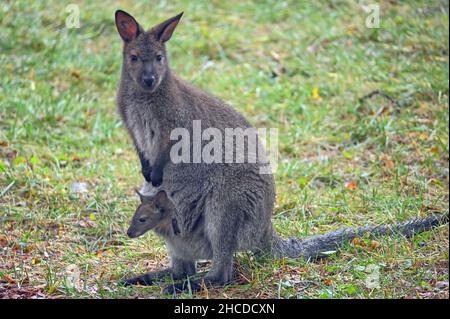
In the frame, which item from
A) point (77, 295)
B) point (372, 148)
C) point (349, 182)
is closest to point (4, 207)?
point (77, 295)

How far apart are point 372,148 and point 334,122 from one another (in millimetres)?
659

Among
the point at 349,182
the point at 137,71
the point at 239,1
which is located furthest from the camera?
the point at 239,1

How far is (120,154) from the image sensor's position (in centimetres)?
790

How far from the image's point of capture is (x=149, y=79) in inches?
206

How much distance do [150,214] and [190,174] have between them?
39 centimetres

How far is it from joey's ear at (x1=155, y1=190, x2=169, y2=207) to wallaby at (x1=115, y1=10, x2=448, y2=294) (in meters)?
0.10

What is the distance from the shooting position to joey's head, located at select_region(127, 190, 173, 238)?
5055 mm

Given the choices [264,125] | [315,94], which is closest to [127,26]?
[264,125]

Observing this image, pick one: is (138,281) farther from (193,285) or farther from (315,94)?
(315,94)

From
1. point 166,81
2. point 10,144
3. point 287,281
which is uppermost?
point 166,81

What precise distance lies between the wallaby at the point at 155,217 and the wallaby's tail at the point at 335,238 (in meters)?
0.78

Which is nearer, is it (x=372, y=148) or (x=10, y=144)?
(x=10, y=144)

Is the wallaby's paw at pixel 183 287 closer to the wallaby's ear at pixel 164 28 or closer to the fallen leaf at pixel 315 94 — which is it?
the wallaby's ear at pixel 164 28

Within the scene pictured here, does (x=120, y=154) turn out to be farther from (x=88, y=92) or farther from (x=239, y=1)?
(x=239, y=1)
